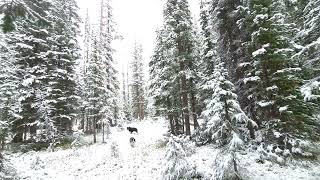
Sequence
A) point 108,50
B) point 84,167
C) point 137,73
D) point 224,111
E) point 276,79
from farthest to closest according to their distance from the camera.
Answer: point 137,73 → point 108,50 → point 84,167 → point 276,79 → point 224,111

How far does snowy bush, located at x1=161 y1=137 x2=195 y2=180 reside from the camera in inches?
469

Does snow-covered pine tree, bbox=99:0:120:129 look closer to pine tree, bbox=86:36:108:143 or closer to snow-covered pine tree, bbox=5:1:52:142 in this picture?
pine tree, bbox=86:36:108:143

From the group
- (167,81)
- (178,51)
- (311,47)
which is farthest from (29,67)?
(311,47)

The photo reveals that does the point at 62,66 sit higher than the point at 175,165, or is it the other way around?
the point at 62,66

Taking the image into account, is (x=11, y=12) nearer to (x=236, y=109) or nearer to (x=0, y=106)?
(x=236, y=109)

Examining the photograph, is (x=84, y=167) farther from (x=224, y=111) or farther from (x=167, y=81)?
(x=224, y=111)

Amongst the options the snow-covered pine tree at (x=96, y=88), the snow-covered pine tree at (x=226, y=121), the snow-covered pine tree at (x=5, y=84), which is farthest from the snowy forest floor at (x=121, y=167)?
the snow-covered pine tree at (x=96, y=88)

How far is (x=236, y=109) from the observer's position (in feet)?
38.7

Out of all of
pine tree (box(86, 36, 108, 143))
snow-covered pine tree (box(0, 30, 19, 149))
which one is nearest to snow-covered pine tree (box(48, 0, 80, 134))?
pine tree (box(86, 36, 108, 143))

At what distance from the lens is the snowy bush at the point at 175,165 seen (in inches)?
469

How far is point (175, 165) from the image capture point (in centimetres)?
1202

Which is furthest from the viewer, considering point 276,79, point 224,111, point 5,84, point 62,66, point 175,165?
point 62,66

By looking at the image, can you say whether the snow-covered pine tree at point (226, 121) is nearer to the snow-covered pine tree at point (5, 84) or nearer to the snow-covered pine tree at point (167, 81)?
the snow-covered pine tree at point (167, 81)

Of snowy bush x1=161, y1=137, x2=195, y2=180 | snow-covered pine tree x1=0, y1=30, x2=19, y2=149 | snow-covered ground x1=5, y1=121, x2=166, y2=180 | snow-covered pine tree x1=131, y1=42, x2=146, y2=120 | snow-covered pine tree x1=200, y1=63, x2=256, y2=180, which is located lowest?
snow-covered ground x1=5, y1=121, x2=166, y2=180
